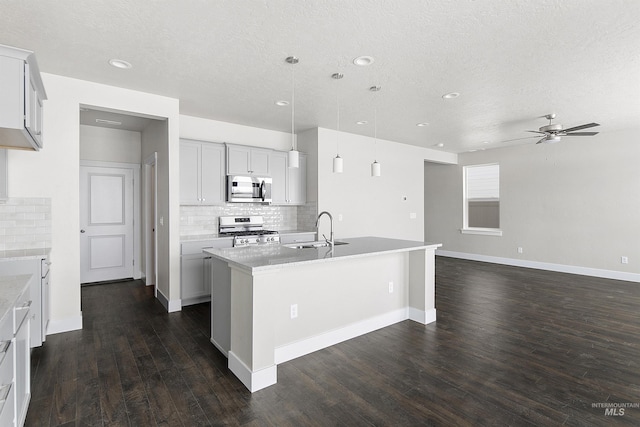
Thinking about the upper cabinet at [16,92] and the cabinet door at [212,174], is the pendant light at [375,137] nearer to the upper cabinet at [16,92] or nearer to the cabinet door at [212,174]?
the cabinet door at [212,174]

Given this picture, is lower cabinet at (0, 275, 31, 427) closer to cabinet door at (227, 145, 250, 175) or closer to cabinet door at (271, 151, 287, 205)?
cabinet door at (227, 145, 250, 175)

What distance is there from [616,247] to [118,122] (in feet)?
29.7

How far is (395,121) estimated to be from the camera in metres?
5.29

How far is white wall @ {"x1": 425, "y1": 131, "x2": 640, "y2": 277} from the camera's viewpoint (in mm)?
5953

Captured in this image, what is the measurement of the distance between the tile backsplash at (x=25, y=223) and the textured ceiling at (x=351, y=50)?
1402 mm

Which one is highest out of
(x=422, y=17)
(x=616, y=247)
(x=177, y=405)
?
(x=422, y=17)

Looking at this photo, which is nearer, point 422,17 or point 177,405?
point 177,405

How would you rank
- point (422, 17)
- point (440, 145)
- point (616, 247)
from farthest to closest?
1. point (440, 145)
2. point (616, 247)
3. point (422, 17)

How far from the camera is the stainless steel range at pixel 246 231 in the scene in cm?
472

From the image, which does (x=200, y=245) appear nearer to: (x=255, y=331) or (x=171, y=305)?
(x=171, y=305)

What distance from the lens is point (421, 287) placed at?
3.80 metres

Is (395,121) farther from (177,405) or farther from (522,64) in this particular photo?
(177,405)

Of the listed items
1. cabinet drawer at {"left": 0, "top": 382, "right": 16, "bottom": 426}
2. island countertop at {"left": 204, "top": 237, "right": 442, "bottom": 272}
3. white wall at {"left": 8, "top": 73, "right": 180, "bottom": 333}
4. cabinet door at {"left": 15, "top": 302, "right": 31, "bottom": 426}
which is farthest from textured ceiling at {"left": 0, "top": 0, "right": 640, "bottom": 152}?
cabinet drawer at {"left": 0, "top": 382, "right": 16, "bottom": 426}

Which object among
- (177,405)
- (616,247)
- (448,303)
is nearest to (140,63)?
(177,405)
